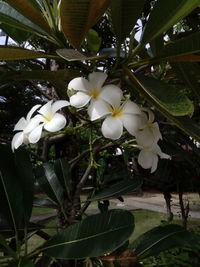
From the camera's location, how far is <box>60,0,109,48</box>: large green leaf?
465mm

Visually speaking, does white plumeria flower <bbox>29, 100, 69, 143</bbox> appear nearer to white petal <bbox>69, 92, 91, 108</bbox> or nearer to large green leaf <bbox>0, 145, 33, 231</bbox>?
white petal <bbox>69, 92, 91, 108</bbox>

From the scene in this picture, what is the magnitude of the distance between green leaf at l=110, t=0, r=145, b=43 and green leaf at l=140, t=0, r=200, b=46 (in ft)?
0.08

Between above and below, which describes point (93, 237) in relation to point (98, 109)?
below

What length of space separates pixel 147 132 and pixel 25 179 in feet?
1.02

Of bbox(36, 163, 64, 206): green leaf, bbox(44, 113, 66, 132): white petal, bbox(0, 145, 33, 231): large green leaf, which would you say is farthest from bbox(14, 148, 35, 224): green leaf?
bbox(44, 113, 66, 132): white petal

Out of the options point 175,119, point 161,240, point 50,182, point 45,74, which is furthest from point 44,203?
point 175,119

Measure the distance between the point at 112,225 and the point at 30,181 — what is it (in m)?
0.23

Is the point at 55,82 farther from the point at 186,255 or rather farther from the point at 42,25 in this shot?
the point at 186,255

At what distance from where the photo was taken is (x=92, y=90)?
533 millimetres

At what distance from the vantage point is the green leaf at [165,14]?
17.6 inches

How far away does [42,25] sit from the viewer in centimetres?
55

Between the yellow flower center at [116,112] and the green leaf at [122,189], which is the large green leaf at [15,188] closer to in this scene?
the green leaf at [122,189]

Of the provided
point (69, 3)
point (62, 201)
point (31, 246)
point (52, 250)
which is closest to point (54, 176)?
point (62, 201)

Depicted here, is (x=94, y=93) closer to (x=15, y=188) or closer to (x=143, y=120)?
(x=143, y=120)
